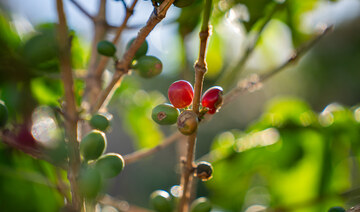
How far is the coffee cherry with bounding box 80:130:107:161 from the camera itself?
539mm

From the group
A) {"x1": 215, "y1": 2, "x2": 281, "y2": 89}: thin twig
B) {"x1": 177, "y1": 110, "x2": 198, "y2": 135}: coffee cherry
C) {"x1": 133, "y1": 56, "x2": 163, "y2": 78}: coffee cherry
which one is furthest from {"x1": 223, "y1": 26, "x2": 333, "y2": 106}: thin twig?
{"x1": 177, "y1": 110, "x2": 198, "y2": 135}: coffee cherry

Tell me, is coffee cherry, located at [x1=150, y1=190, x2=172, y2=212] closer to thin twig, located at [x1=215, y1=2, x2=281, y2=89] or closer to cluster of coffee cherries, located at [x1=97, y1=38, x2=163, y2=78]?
cluster of coffee cherries, located at [x1=97, y1=38, x2=163, y2=78]

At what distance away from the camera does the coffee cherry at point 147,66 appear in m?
0.66

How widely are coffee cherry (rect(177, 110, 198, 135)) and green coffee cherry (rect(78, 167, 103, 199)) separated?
0.13 metres

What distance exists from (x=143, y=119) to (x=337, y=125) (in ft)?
2.22

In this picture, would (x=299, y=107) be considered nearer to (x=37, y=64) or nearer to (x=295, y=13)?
(x=295, y=13)

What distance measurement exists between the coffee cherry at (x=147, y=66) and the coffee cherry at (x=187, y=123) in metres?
0.21

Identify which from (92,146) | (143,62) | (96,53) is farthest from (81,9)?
(92,146)

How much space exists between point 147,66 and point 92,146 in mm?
200

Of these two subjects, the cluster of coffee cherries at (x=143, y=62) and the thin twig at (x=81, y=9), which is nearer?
the cluster of coffee cherries at (x=143, y=62)

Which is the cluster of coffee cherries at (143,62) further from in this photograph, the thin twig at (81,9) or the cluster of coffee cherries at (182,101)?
the thin twig at (81,9)

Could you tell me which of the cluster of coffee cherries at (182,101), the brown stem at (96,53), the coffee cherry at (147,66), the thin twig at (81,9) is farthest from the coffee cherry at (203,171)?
the thin twig at (81,9)

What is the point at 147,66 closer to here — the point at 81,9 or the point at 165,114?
the point at 165,114

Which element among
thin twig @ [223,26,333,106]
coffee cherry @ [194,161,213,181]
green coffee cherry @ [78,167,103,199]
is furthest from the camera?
thin twig @ [223,26,333,106]
